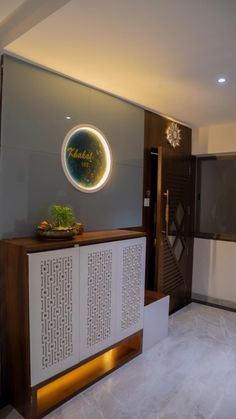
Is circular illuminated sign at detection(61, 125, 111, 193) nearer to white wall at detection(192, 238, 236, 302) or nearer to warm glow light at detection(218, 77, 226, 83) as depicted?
warm glow light at detection(218, 77, 226, 83)

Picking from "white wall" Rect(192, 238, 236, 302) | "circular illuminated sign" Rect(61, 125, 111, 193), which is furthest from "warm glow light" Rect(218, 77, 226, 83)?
"white wall" Rect(192, 238, 236, 302)

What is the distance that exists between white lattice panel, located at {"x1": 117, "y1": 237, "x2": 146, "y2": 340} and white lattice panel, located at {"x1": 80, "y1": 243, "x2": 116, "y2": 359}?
0.29 feet

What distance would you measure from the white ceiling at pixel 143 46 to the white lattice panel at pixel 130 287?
4.45ft

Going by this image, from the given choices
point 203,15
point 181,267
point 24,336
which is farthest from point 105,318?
point 203,15

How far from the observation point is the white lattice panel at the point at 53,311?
6.05ft

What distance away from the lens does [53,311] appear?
195 centimetres

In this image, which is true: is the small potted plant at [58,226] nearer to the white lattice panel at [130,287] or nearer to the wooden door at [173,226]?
the white lattice panel at [130,287]

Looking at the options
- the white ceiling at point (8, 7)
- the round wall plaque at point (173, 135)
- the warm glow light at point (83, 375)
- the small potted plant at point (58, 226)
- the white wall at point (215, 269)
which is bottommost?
the warm glow light at point (83, 375)

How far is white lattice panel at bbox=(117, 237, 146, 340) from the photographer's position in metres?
2.49

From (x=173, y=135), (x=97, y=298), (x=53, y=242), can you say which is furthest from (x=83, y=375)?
(x=173, y=135)

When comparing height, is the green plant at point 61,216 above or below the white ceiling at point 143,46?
below

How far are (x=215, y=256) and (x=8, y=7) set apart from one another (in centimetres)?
357

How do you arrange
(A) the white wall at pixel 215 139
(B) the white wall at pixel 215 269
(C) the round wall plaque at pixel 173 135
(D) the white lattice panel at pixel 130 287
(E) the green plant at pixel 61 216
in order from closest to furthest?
1. (E) the green plant at pixel 61 216
2. (D) the white lattice panel at pixel 130 287
3. (C) the round wall plaque at pixel 173 135
4. (A) the white wall at pixel 215 139
5. (B) the white wall at pixel 215 269

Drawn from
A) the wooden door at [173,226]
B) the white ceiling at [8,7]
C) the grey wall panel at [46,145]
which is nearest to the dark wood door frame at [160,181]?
the wooden door at [173,226]
